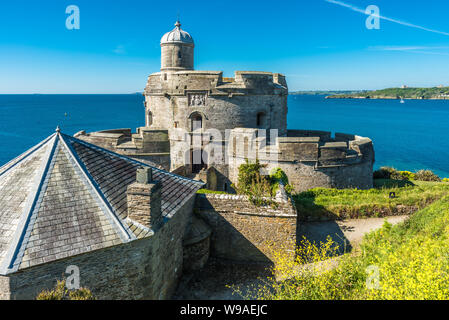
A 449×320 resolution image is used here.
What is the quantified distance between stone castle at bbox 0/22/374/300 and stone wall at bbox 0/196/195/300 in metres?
0.03

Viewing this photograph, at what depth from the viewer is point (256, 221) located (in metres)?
11.4

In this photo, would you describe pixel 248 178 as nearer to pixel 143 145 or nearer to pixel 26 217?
pixel 143 145

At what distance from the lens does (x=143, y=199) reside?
7.62m

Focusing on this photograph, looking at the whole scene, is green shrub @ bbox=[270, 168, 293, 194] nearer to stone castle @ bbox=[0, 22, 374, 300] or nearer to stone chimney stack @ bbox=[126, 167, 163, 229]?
stone castle @ bbox=[0, 22, 374, 300]

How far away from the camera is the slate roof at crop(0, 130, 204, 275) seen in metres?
6.45

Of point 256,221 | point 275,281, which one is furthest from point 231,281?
point 256,221

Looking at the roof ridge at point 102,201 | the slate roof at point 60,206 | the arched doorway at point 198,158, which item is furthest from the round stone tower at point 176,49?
the roof ridge at point 102,201

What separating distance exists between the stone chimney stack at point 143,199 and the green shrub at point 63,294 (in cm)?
198

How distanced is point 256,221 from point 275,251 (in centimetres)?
133

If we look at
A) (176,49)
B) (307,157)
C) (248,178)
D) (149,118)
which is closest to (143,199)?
(248,178)

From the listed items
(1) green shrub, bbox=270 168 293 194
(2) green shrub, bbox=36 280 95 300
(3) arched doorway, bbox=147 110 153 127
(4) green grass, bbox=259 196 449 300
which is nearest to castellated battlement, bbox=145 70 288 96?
(3) arched doorway, bbox=147 110 153 127

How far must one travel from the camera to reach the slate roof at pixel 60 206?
6.45m
